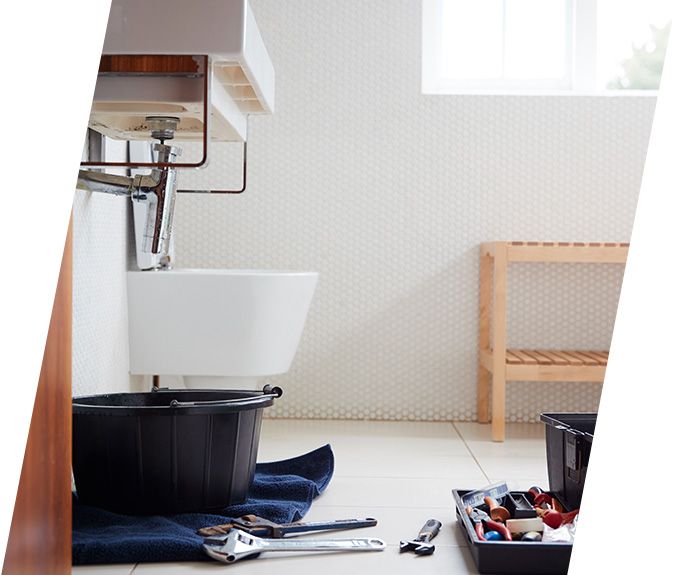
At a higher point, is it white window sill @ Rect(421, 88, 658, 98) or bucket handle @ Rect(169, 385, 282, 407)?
white window sill @ Rect(421, 88, 658, 98)

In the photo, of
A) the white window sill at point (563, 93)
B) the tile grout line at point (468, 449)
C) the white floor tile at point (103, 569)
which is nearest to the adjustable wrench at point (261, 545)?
the white floor tile at point (103, 569)

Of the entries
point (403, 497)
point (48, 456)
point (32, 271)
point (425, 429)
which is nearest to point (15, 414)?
point (32, 271)

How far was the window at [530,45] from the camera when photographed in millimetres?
3367

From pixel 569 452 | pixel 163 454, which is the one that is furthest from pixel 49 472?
pixel 569 452

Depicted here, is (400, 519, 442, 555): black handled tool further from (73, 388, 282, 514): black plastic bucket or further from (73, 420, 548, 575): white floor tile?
(73, 388, 282, 514): black plastic bucket

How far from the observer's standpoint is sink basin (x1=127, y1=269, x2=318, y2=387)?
2570 millimetres

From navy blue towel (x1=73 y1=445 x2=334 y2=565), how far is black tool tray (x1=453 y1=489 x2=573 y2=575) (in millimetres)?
459

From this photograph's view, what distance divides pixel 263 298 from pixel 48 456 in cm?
145

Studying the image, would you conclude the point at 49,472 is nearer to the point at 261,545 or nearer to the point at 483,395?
the point at 261,545

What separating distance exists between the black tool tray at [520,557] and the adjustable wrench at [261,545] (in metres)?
0.22

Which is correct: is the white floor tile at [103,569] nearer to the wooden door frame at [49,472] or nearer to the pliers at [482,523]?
the wooden door frame at [49,472]

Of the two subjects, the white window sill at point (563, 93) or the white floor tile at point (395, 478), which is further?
the white window sill at point (563, 93)

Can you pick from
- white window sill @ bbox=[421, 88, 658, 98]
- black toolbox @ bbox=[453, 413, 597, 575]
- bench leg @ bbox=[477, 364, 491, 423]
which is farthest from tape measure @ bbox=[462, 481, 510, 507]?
white window sill @ bbox=[421, 88, 658, 98]

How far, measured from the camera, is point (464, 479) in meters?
2.31
